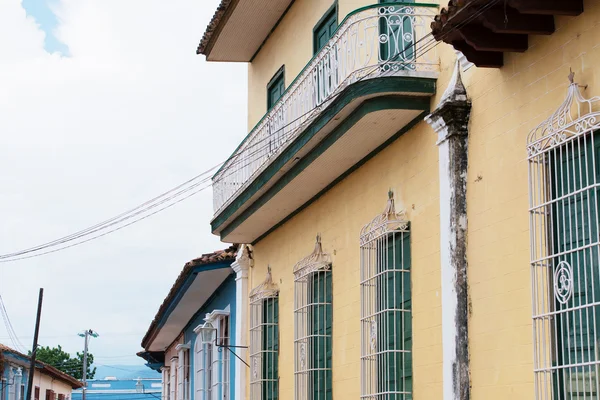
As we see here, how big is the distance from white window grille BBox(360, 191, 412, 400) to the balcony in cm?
81

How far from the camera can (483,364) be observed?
25.3 ft

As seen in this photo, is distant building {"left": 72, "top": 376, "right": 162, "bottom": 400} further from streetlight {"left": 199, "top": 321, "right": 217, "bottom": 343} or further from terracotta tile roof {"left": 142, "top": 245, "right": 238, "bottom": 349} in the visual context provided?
streetlight {"left": 199, "top": 321, "right": 217, "bottom": 343}

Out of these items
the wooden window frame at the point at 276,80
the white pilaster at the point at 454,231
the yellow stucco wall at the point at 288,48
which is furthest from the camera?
the wooden window frame at the point at 276,80

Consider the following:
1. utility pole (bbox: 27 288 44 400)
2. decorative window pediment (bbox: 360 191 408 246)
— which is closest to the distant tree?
utility pole (bbox: 27 288 44 400)

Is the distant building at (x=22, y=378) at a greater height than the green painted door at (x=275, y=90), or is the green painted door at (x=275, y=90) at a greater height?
the green painted door at (x=275, y=90)

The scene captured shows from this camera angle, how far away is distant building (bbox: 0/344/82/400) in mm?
34438

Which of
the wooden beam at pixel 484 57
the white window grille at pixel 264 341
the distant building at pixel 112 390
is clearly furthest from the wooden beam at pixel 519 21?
the distant building at pixel 112 390

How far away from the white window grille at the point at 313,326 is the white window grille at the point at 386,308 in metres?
1.29

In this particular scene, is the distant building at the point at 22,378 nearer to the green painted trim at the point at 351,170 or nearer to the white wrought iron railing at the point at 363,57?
the green painted trim at the point at 351,170

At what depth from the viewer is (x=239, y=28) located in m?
14.9

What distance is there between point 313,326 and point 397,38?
3.81m

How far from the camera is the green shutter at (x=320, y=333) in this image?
1128 centimetres

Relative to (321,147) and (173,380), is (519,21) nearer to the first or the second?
(321,147)

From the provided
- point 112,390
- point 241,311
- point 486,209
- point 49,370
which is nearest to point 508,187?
point 486,209
